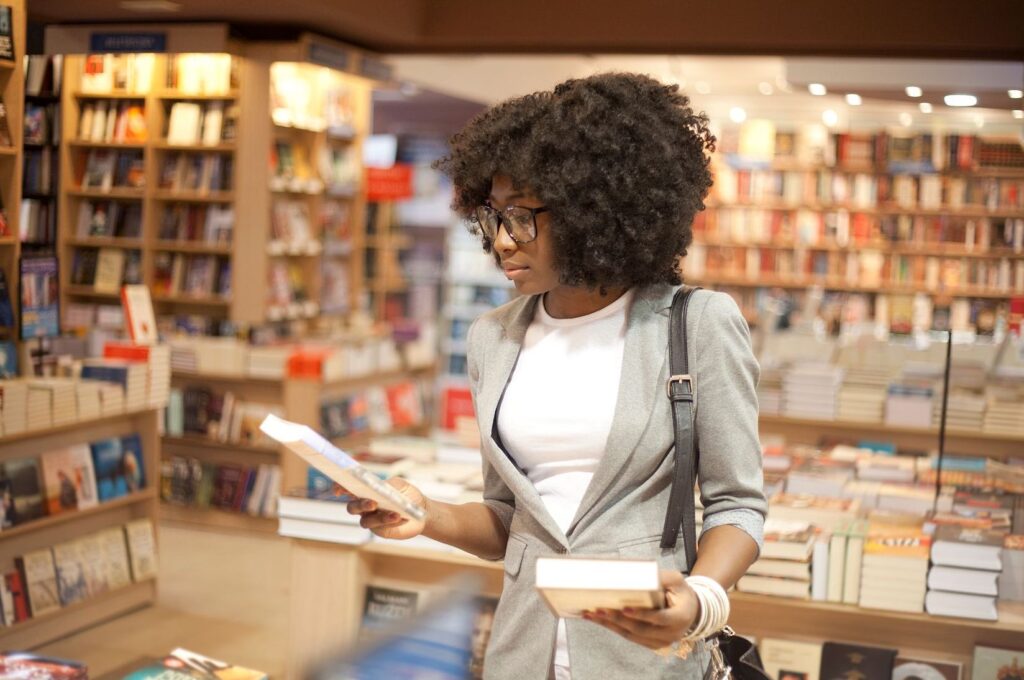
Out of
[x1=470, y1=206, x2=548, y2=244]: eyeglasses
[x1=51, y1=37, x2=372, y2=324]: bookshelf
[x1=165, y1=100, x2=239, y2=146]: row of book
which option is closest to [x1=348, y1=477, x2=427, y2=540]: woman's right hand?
[x1=470, y1=206, x2=548, y2=244]: eyeglasses

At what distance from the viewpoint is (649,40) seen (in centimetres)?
612

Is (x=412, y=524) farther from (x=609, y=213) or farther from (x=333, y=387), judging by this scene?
(x=333, y=387)

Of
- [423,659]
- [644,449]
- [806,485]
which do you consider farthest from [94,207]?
[644,449]

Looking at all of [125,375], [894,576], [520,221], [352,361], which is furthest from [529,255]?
[352,361]

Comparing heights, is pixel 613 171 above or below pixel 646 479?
above

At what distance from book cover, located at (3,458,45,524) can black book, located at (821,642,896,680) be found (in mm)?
3284

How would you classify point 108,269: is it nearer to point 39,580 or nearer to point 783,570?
point 39,580

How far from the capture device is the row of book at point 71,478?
4.73m

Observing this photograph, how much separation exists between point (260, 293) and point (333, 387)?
767 millimetres

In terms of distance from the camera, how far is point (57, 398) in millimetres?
4750

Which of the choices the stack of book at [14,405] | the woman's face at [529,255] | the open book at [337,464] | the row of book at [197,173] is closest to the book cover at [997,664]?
the woman's face at [529,255]

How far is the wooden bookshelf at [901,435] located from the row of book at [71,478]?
308 cm

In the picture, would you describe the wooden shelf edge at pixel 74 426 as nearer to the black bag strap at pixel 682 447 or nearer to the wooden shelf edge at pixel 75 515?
the wooden shelf edge at pixel 75 515

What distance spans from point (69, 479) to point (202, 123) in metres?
3.02
